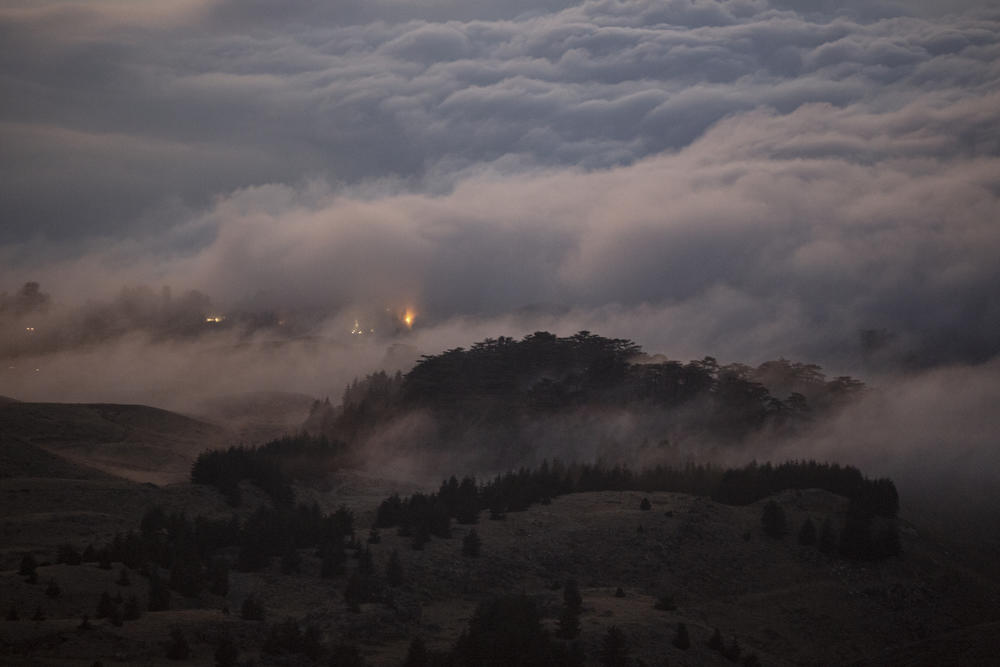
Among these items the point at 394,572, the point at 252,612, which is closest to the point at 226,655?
the point at 252,612

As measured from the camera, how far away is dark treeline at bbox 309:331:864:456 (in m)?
63.1

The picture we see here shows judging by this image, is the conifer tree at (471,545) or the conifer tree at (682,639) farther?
the conifer tree at (471,545)

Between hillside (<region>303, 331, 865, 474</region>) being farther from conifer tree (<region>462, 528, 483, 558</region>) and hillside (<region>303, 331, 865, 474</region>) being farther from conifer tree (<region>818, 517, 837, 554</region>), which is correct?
conifer tree (<region>462, 528, 483, 558</region>)

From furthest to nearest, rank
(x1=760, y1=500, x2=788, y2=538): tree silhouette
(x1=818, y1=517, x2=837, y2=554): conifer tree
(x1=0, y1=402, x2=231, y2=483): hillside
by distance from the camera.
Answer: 1. (x1=0, y1=402, x2=231, y2=483): hillside
2. (x1=760, y1=500, x2=788, y2=538): tree silhouette
3. (x1=818, y1=517, x2=837, y2=554): conifer tree

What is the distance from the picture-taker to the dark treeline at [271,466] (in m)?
43.4

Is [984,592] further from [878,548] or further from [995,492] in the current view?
[995,492]

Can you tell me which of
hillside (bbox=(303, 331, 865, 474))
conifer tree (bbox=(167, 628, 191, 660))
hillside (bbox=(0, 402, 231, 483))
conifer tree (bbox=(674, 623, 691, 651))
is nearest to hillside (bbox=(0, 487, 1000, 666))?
conifer tree (bbox=(674, 623, 691, 651))

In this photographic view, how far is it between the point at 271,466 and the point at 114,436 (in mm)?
17433

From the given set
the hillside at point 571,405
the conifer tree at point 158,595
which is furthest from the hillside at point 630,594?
the hillside at point 571,405

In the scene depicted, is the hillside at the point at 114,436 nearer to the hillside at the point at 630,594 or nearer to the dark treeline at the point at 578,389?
the dark treeline at the point at 578,389

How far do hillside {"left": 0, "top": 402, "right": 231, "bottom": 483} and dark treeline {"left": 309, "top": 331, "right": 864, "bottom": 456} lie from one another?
9.54m

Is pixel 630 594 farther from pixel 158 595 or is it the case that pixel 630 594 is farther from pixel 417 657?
pixel 158 595

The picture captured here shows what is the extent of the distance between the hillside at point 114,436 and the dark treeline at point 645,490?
18.1 m

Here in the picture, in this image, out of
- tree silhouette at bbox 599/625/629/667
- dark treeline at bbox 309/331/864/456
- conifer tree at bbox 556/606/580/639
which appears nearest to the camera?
tree silhouette at bbox 599/625/629/667
